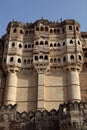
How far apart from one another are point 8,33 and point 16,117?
41.5ft

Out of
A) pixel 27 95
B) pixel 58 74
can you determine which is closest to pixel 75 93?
pixel 58 74

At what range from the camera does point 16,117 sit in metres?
17.8

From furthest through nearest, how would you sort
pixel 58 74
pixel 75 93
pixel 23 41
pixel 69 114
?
pixel 23 41
pixel 58 74
pixel 75 93
pixel 69 114

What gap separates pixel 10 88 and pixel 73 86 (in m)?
5.95

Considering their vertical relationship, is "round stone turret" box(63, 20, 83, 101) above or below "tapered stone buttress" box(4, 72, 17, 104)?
above

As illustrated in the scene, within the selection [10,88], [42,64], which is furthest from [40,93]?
[42,64]

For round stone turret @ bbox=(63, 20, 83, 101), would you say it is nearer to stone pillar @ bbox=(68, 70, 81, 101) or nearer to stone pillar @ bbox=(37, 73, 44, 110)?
stone pillar @ bbox=(68, 70, 81, 101)

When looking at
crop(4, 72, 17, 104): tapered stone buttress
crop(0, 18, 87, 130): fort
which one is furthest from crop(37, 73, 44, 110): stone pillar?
crop(4, 72, 17, 104): tapered stone buttress

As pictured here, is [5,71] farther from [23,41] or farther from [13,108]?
[13,108]

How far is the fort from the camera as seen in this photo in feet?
77.8

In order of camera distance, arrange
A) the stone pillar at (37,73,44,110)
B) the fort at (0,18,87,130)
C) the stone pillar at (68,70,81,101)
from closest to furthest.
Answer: the stone pillar at (37,73,44,110) < the stone pillar at (68,70,81,101) < the fort at (0,18,87,130)

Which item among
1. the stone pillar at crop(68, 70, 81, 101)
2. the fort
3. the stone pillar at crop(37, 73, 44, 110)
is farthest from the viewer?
the fort

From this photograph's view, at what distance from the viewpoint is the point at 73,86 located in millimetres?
23875

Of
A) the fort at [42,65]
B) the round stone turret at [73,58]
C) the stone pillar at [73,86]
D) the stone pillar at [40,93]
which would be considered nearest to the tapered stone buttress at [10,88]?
the fort at [42,65]
